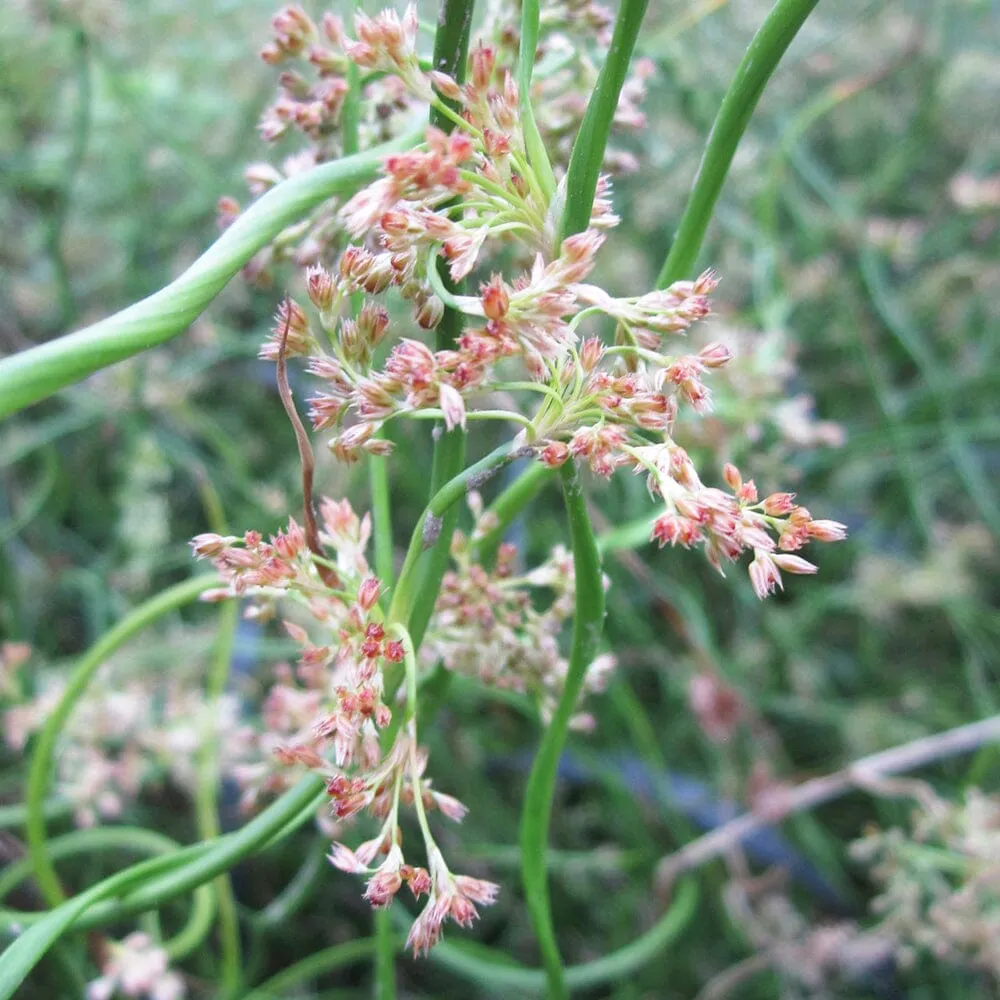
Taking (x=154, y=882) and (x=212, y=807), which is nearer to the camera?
(x=154, y=882)

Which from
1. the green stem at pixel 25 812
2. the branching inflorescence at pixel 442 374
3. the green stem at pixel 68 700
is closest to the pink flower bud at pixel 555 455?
the branching inflorescence at pixel 442 374

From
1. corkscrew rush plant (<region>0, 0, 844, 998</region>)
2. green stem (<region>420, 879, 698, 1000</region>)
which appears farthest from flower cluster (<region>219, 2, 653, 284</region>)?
green stem (<region>420, 879, 698, 1000</region>)

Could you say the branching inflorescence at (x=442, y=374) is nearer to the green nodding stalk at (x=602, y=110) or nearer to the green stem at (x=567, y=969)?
the green nodding stalk at (x=602, y=110)

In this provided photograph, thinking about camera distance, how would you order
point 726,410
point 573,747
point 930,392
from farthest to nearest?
point 930,392
point 573,747
point 726,410

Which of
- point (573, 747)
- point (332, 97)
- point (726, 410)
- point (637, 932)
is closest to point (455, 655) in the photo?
point (332, 97)

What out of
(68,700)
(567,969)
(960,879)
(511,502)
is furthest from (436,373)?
(960,879)

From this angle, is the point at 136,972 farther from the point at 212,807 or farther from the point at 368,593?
the point at 368,593

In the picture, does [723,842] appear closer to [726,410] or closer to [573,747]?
[573,747]
